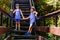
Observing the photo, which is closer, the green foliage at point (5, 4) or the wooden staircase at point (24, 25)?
the wooden staircase at point (24, 25)

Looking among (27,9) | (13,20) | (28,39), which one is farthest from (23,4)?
(28,39)

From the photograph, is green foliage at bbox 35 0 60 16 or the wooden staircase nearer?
the wooden staircase

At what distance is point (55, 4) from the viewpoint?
1301 cm

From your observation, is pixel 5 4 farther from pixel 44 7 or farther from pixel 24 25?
pixel 24 25

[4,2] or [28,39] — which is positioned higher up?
[4,2]

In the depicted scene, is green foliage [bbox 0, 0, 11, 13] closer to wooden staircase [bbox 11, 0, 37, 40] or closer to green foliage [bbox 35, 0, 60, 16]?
wooden staircase [bbox 11, 0, 37, 40]

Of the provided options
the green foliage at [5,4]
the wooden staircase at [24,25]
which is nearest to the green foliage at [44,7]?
the wooden staircase at [24,25]

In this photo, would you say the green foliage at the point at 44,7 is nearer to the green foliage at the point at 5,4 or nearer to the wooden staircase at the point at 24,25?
the wooden staircase at the point at 24,25

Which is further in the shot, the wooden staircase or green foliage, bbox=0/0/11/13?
green foliage, bbox=0/0/11/13

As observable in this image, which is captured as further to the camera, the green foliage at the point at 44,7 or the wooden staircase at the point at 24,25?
the green foliage at the point at 44,7

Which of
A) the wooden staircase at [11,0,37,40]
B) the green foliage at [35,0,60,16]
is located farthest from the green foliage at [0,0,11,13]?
the green foliage at [35,0,60,16]

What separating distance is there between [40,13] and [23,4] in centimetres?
134

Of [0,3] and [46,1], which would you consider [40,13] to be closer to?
[46,1]

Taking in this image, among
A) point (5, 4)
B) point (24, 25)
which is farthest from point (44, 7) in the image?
point (24, 25)
